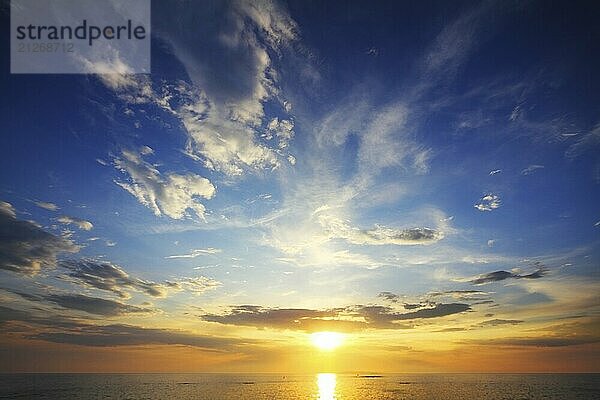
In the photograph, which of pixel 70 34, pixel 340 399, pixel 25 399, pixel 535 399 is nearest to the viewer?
pixel 70 34

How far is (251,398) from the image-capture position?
134500mm

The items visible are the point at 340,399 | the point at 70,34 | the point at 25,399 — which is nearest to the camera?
the point at 70,34

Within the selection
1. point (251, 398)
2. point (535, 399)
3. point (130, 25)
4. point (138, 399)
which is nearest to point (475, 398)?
point (535, 399)

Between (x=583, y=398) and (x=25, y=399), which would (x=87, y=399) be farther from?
(x=583, y=398)

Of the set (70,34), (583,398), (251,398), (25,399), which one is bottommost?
(583,398)

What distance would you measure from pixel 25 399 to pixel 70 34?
143 meters

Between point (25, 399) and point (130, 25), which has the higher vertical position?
point (130, 25)

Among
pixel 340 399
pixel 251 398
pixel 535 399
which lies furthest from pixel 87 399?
pixel 535 399

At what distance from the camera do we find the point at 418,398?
5285 inches

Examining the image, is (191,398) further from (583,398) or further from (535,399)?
(583,398)

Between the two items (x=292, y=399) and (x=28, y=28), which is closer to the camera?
(x=28, y=28)

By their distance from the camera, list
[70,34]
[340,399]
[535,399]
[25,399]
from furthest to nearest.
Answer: [340,399] < [535,399] < [25,399] < [70,34]

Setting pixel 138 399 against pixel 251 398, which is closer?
pixel 138 399

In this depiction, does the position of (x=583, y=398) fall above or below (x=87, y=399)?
below
